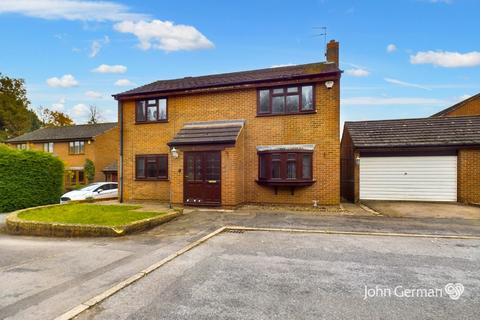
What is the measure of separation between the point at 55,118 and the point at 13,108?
651 centimetres

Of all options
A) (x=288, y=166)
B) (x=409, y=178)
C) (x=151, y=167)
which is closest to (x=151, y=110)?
(x=151, y=167)

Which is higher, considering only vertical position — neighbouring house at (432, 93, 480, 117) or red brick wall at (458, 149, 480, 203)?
neighbouring house at (432, 93, 480, 117)

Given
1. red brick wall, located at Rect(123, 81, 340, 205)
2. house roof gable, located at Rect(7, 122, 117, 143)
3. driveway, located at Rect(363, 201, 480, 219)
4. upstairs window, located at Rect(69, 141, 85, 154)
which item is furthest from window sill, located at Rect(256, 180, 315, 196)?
upstairs window, located at Rect(69, 141, 85, 154)

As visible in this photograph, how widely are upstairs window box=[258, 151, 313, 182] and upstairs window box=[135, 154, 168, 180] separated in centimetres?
551

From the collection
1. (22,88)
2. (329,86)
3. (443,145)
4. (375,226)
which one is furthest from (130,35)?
(22,88)

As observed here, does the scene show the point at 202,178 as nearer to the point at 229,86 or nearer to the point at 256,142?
the point at 256,142

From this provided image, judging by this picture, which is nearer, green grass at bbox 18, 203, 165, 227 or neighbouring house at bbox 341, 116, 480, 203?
green grass at bbox 18, 203, 165, 227

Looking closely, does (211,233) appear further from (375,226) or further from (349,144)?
(349,144)

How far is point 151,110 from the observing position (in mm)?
14719

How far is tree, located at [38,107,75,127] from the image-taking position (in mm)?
51100

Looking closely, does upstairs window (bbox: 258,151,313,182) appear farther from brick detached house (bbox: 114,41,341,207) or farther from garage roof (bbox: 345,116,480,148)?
garage roof (bbox: 345,116,480,148)

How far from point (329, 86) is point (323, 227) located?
6.40 metres

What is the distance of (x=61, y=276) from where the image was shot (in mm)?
4832

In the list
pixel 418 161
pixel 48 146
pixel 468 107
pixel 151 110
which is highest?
pixel 468 107
